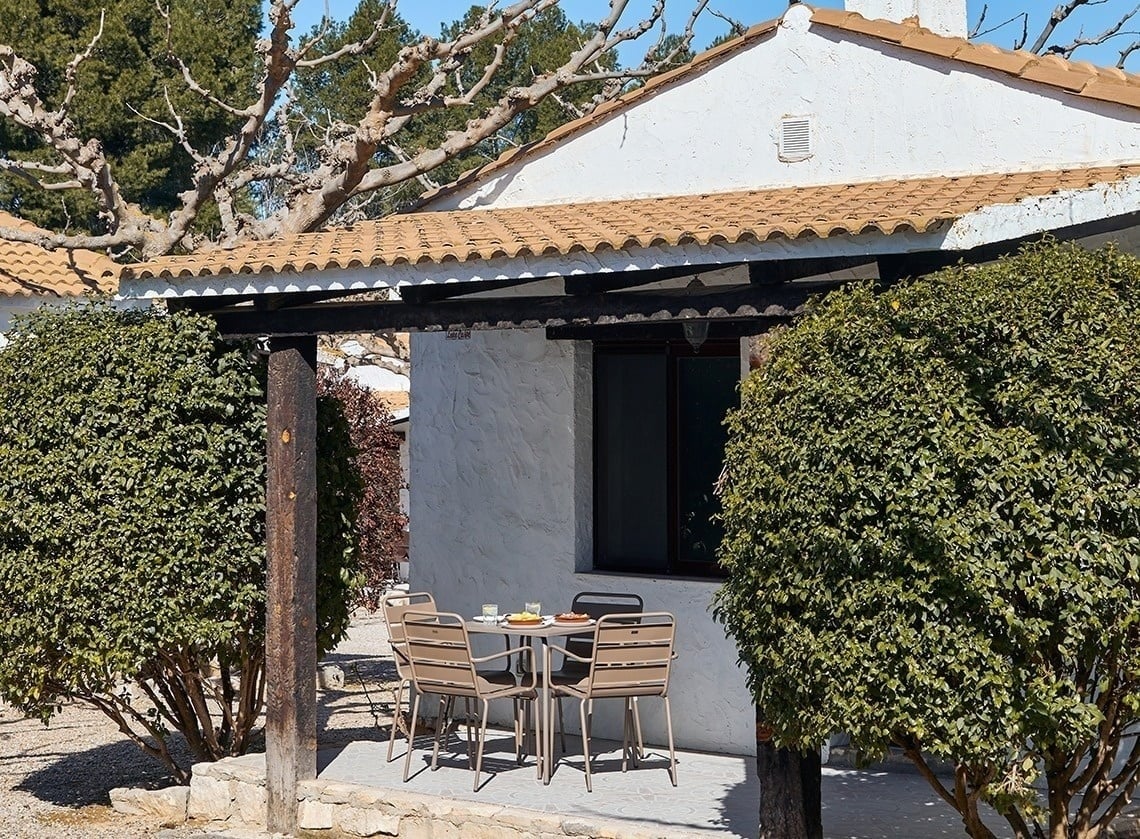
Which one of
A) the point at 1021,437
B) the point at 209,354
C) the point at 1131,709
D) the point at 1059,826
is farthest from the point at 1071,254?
the point at 209,354

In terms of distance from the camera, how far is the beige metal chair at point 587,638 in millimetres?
8773

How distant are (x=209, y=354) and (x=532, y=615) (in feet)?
7.98

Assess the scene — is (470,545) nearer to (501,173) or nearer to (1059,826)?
(501,173)

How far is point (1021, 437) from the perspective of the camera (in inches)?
203

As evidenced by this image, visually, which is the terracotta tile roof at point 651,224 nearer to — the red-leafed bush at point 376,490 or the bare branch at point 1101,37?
the red-leafed bush at point 376,490

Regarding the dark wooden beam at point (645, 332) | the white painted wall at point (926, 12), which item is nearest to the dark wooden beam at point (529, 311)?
the dark wooden beam at point (645, 332)

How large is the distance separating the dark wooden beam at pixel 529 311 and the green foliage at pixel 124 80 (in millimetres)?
19936

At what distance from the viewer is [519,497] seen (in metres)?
10.1

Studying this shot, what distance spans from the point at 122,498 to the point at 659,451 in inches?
138

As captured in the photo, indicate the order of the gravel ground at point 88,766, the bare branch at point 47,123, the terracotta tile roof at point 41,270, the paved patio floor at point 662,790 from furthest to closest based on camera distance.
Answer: the terracotta tile roof at point 41,270 < the bare branch at point 47,123 < the gravel ground at point 88,766 < the paved patio floor at point 662,790

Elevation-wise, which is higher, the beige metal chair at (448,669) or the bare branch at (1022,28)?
the bare branch at (1022,28)

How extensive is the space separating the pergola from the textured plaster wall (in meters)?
1.49

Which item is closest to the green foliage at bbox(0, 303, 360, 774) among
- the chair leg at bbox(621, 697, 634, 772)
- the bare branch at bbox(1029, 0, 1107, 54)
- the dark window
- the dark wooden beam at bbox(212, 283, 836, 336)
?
the dark wooden beam at bbox(212, 283, 836, 336)

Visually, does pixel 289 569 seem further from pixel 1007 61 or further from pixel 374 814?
pixel 1007 61
